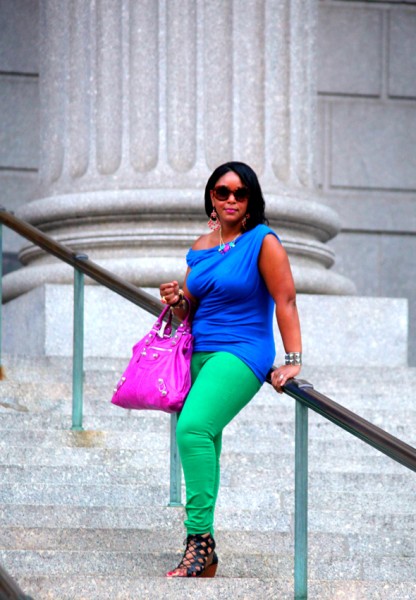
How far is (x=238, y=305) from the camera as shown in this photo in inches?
185

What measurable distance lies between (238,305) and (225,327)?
0.08 metres

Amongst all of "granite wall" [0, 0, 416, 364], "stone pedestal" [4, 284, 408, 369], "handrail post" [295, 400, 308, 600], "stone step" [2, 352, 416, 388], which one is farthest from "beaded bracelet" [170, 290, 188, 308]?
"granite wall" [0, 0, 416, 364]

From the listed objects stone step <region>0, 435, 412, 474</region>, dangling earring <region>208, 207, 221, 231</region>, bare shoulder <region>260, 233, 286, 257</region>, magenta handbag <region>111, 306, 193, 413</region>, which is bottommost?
stone step <region>0, 435, 412, 474</region>

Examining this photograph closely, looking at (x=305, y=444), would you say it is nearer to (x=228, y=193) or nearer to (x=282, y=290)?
(x=282, y=290)

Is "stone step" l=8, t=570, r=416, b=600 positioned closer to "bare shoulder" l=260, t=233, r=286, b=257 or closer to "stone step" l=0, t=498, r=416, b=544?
"stone step" l=0, t=498, r=416, b=544

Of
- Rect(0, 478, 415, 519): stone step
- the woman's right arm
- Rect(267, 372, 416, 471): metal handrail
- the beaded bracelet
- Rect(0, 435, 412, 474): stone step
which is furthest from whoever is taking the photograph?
Rect(0, 435, 412, 474): stone step

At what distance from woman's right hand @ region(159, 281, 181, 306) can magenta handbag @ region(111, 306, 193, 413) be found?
0.48 feet

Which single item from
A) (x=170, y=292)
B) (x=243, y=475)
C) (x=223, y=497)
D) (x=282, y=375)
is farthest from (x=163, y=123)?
(x=282, y=375)

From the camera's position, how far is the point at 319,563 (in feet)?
17.0

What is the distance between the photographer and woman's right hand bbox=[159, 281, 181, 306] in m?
4.58

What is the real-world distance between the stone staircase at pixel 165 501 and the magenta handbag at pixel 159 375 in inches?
22.6

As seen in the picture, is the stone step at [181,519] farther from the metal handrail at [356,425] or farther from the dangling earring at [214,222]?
the dangling earring at [214,222]

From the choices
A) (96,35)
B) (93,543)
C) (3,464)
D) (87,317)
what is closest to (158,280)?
(87,317)

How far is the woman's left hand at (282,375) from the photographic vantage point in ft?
15.0
